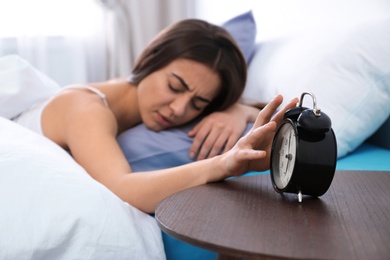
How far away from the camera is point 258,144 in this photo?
89 cm

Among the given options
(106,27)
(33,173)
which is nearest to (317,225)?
(33,173)

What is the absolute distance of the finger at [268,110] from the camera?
0.86 meters

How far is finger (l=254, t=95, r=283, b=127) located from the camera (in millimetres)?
860

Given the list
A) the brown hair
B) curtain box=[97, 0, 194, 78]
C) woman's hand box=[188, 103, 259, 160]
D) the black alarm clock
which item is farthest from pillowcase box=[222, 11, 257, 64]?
the black alarm clock

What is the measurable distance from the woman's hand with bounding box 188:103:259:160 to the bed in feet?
0.11

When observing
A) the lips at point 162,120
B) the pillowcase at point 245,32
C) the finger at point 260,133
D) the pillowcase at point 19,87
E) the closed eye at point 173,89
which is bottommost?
the lips at point 162,120

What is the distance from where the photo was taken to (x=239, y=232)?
2.01ft

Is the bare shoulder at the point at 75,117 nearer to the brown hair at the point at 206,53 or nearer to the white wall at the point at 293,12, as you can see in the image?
the brown hair at the point at 206,53

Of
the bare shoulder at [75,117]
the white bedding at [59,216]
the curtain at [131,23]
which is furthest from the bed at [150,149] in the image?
the curtain at [131,23]

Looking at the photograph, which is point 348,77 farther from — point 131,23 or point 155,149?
point 131,23

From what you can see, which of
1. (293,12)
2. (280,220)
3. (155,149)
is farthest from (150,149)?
(293,12)

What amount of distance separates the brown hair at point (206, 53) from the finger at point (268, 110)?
22.5 inches

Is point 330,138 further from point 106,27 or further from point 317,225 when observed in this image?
point 106,27

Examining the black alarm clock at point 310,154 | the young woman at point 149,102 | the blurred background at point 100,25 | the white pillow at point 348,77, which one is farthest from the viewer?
the blurred background at point 100,25
